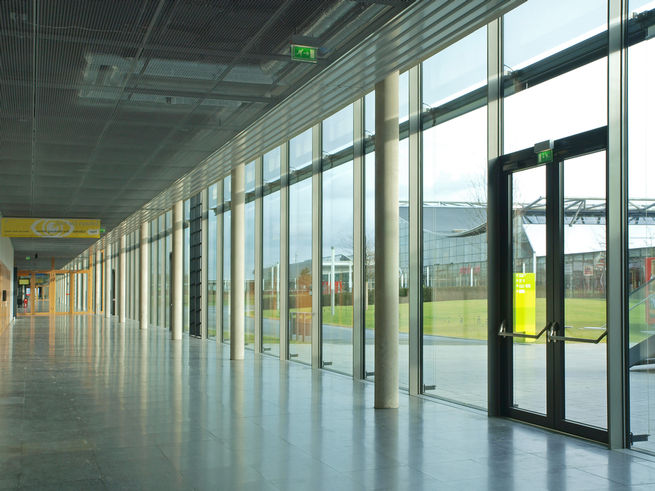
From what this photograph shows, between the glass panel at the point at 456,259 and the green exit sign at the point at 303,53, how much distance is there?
2.43m

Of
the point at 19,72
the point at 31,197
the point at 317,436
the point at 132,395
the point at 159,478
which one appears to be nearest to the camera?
the point at 159,478

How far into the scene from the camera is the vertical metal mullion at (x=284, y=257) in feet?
52.1

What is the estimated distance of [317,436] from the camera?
Answer: 24.2ft

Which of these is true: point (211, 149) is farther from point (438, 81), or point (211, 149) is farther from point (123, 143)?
point (438, 81)

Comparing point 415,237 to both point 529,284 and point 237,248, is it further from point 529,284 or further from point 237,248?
point 237,248

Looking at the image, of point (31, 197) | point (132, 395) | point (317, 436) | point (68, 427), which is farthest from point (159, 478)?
point (31, 197)

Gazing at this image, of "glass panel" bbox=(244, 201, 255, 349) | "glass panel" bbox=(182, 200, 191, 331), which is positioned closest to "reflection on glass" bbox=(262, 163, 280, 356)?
"glass panel" bbox=(244, 201, 255, 349)

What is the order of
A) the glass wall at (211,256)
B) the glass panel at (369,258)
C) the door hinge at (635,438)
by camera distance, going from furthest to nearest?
the glass wall at (211,256)
the glass panel at (369,258)
the door hinge at (635,438)

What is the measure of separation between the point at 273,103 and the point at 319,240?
4.46m

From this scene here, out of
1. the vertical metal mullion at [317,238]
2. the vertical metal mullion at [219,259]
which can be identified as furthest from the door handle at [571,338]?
the vertical metal mullion at [219,259]

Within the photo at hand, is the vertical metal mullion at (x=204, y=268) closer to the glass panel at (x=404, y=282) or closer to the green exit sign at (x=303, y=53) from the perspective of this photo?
the glass panel at (x=404, y=282)

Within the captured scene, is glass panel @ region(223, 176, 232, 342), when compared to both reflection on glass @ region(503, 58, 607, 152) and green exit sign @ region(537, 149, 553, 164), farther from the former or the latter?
green exit sign @ region(537, 149, 553, 164)

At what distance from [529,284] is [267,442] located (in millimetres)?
3445

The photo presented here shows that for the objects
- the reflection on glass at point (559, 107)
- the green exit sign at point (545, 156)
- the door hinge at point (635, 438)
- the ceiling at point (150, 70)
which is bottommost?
the door hinge at point (635, 438)
